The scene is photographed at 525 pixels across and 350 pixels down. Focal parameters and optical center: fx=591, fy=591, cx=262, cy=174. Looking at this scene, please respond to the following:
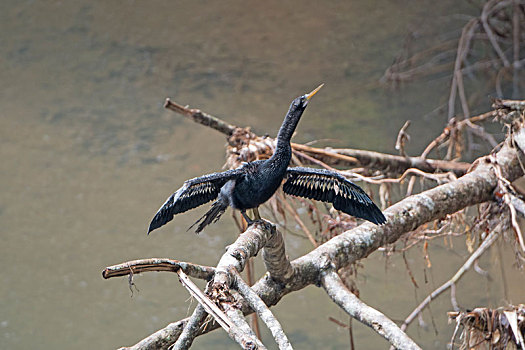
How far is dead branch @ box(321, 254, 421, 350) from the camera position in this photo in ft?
3.01

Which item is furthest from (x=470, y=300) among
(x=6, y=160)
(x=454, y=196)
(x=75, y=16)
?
(x=75, y=16)

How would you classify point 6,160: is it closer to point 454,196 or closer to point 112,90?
point 112,90

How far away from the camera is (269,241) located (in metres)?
1.06

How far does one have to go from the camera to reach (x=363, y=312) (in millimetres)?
1021

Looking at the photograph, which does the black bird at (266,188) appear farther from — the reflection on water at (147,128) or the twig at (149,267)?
the reflection on water at (147,128)

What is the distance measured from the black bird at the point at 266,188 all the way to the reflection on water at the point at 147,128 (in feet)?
4.96

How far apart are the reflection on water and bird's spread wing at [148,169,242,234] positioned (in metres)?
1.57

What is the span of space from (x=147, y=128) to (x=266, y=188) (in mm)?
2238

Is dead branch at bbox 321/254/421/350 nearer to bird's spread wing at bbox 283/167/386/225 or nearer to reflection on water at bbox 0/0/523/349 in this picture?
bird's spread wing at bbox 283/167/386/225

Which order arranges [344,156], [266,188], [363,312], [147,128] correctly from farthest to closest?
[147,128], [344,156], [266,188], [363,312]

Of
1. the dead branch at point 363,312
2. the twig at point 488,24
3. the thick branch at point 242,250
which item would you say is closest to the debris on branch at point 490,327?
the dead branch at point 363,312

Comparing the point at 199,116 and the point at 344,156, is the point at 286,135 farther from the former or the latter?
the point at 344,156

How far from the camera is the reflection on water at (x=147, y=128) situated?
2.69 metres

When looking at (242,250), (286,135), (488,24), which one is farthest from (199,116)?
(488,24)
